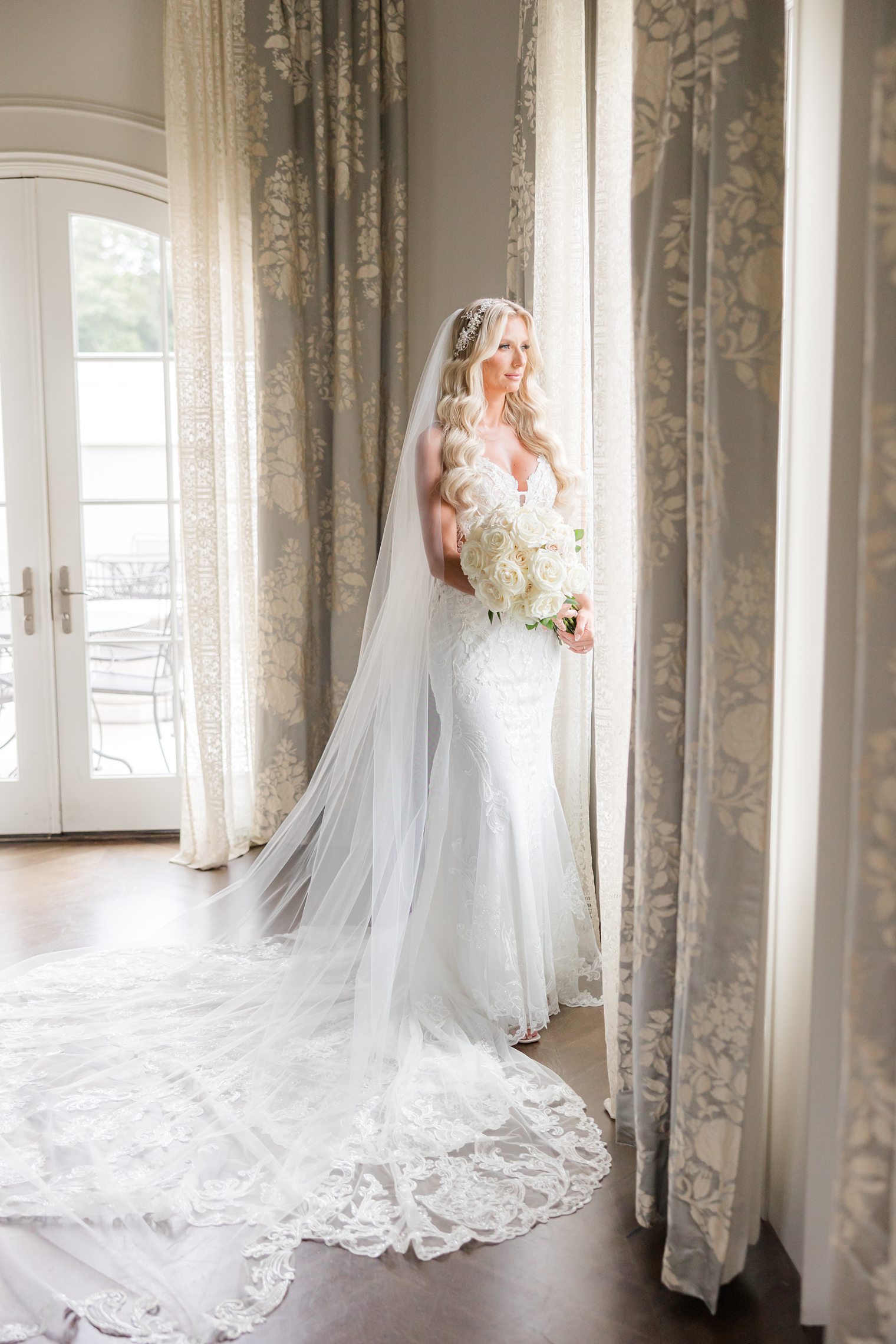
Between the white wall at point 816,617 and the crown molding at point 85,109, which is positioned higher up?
the crown molding at point 85,109

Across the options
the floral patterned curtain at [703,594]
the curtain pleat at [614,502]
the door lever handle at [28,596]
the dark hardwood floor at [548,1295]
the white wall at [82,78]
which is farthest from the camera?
the door lever handle at [28,596]

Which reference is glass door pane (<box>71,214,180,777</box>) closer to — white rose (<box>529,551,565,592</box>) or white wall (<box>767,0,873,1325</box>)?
white rose (<box>529,551,565,592</box>)

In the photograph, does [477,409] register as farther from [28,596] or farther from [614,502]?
[28,596]

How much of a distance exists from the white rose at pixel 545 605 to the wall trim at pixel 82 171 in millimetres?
2896

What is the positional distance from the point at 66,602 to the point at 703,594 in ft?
11.7

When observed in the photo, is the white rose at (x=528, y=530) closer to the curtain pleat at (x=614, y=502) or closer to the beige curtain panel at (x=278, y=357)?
the curtain pleat at (x=614, y=502)

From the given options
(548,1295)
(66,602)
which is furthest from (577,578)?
(66,602)

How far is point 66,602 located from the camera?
4.47m

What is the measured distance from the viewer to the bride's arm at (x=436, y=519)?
8.65ft

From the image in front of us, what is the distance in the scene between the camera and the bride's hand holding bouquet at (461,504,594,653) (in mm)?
2486

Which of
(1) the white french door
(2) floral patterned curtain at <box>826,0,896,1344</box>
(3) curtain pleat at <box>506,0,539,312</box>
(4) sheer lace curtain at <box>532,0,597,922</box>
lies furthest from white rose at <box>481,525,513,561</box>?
(1) the white french door

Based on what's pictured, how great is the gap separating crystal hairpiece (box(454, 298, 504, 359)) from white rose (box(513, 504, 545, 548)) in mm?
555

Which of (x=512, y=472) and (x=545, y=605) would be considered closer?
(x=545, y=605)

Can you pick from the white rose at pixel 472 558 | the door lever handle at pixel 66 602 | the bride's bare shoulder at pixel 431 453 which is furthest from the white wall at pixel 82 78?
the white rose at pixel 472 558
